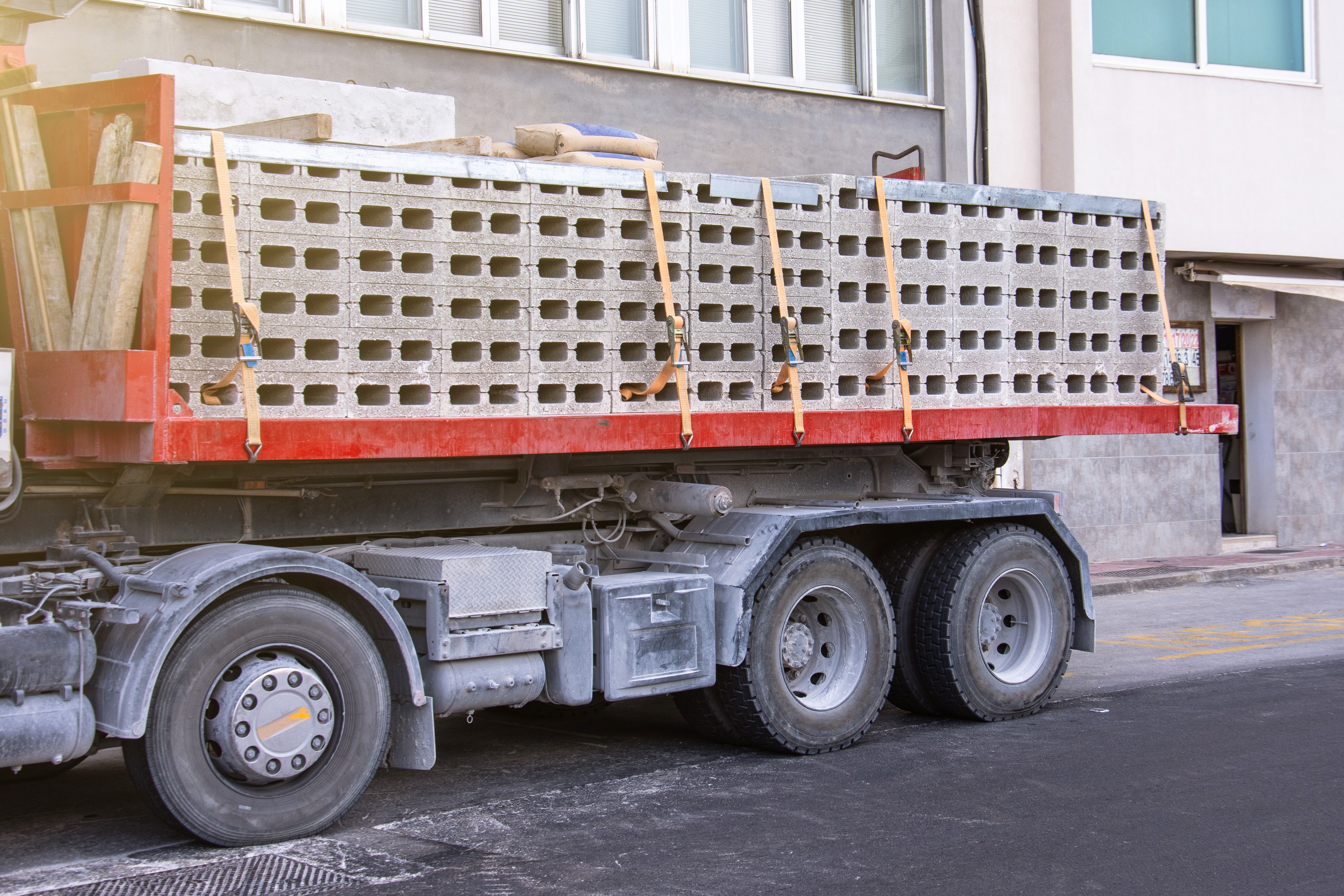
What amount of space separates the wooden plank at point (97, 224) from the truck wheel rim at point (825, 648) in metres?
3.68

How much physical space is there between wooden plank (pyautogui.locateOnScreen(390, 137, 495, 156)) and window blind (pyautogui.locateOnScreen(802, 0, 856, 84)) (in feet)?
25.1

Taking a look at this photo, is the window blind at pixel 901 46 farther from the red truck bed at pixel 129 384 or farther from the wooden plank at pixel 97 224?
the wooden plank at pixel 97 224

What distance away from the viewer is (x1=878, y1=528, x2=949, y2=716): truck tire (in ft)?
26.7

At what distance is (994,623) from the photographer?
27.3 ft

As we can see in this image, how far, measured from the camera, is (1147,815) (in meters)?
6.02

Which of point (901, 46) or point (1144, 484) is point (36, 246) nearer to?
point (901, 46)

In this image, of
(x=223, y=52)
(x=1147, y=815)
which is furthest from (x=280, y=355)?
(x=223, y=52)

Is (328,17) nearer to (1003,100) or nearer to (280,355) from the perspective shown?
(280,355)

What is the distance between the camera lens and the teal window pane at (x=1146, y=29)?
16.1 meters

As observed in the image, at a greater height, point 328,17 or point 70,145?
point 328,17

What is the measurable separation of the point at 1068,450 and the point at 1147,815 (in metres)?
10.4

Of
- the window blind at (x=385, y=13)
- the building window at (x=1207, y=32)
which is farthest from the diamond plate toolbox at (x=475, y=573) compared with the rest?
the building window at (x=1207, y=32)

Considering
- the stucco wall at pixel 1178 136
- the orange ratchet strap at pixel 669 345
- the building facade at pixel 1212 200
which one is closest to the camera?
the orange ratchet strap at pixel 669 345

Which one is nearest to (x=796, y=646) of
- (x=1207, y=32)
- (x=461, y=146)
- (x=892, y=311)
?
(x=892, y=311)
